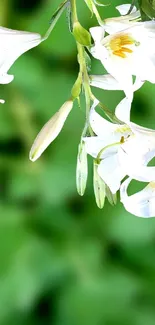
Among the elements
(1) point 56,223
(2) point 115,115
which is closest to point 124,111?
(2) point 115,115

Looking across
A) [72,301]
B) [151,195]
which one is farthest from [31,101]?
[151,195]

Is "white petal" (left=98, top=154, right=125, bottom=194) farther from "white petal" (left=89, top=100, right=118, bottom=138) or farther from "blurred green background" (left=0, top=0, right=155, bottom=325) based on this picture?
"blurred green background" (left=0, top=0, right=155, bottom=325)

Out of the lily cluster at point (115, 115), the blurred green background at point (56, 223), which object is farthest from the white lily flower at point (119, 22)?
the blurred green background at point (56, 223)

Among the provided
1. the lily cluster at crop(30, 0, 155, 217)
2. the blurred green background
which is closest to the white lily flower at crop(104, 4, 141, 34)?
the lily cluster at crop(30, 0, 155, 217)

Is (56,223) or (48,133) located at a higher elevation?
(48,133)

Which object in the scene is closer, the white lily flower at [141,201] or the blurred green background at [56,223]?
the white lily flower at [141,201]

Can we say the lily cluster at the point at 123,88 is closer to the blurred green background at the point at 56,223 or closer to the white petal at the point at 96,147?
the white petal at the point at 96,147

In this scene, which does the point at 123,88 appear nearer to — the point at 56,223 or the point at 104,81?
the point at 104,81
